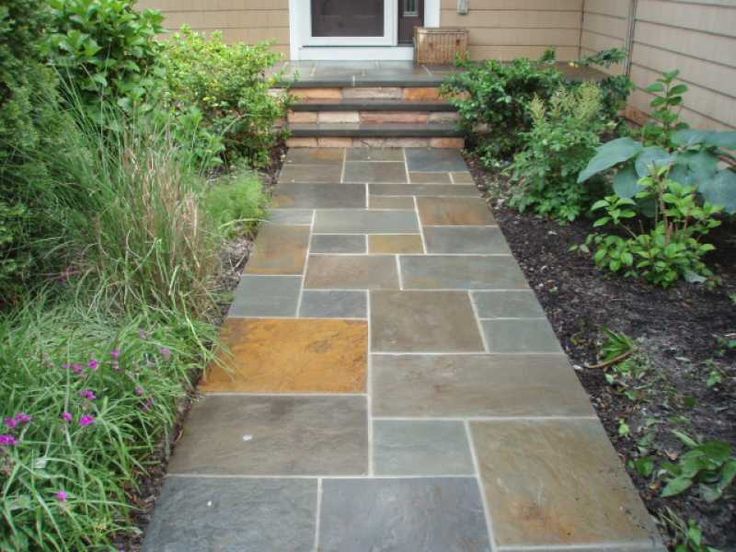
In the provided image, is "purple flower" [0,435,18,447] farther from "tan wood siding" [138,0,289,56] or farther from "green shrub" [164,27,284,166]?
"tan wood siding" [138,0,289,56]

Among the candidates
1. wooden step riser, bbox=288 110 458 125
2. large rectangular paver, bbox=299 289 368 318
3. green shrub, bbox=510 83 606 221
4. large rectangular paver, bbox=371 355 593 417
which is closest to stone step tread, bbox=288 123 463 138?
wooden step riser, bbox=288 110 458 125

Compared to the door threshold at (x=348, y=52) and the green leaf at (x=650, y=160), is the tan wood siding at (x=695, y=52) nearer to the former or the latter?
the green leaf at (x=650, y=160)

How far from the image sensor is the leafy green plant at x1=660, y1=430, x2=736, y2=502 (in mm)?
1909

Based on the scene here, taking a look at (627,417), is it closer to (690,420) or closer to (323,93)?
(690,420)

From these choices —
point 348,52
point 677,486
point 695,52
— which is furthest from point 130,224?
point 348,52

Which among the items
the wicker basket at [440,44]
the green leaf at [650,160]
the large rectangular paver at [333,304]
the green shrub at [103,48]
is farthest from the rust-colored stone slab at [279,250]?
the wicker basket at [440,44]

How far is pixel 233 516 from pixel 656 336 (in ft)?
5.87

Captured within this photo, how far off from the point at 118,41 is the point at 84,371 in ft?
7.22

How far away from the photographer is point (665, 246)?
3123 mm

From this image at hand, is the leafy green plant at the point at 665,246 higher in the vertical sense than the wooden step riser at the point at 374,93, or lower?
lower

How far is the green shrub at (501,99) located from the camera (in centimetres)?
484

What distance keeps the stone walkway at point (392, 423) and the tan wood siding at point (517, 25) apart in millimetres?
3638

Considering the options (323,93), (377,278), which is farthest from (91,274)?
(323,93)

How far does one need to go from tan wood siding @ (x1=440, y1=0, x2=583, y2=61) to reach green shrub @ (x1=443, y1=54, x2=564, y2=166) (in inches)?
63.8
